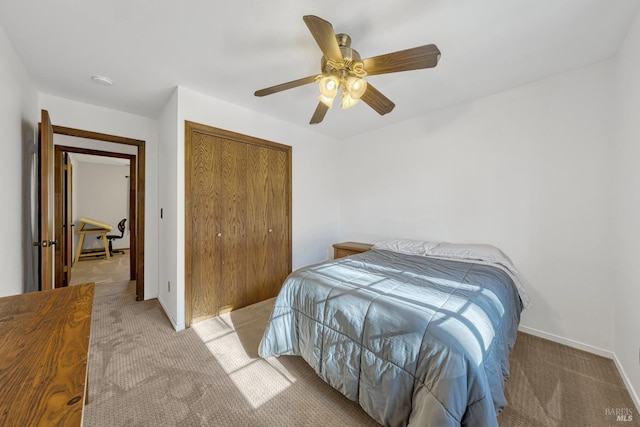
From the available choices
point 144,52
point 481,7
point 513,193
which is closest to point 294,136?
point 144,52

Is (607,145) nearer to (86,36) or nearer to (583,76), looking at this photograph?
(583,76)

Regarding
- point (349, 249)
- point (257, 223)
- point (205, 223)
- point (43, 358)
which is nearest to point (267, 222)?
point (257, 223)

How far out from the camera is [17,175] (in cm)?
178

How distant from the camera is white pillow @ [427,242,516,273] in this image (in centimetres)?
221

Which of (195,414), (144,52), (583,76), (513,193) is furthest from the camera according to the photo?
(513,193)

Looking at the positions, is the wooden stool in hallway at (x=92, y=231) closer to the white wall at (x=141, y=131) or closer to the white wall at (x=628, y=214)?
the white wall at (x=141, y=131)

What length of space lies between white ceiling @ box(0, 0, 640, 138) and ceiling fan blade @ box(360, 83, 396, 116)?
0.35 metres

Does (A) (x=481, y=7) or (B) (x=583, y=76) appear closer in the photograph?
(A) (x=481, y=7)

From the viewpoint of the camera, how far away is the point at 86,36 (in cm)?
167

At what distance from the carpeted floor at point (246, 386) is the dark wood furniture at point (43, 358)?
830 mm

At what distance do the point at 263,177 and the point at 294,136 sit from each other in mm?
839

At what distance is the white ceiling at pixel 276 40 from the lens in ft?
4.76

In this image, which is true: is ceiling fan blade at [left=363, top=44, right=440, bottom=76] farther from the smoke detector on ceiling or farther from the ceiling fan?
the smoke detector on ceiling

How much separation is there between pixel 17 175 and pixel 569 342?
476 cm
